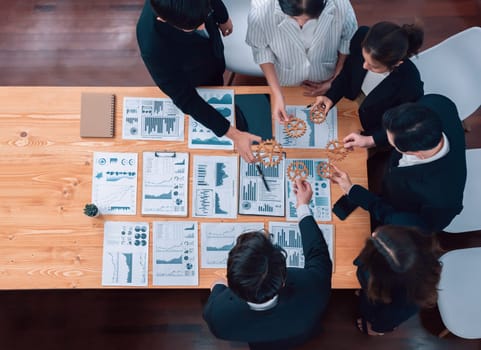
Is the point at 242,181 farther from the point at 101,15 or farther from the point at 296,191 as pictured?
the point at 101,15

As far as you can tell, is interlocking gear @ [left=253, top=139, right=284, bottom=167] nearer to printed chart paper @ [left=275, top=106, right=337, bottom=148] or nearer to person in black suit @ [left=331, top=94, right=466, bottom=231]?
printed chart paper @ [left=275, top=106, right=337, bottom=148]

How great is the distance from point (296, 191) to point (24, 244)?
1.46m

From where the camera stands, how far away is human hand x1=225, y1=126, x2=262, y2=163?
2309mm

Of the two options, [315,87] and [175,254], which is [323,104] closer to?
[315,87]

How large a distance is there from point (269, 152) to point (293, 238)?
18.9 inches

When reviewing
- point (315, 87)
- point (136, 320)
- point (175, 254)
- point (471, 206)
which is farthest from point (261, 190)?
point (136, 320)

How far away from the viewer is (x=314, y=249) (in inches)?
79.0

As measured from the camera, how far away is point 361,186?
2279 mm

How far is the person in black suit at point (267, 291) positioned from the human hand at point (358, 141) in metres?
0.52

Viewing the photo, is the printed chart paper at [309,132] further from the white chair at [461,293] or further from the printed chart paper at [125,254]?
the white chair at [461,293]

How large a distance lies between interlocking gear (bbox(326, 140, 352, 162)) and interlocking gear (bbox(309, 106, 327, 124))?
138 mm

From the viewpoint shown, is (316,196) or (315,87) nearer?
(316,196)

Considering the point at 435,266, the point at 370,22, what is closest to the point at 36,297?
the point at 435,266

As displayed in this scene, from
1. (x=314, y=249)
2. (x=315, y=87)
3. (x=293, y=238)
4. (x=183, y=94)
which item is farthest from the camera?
(x=315, y=87)
